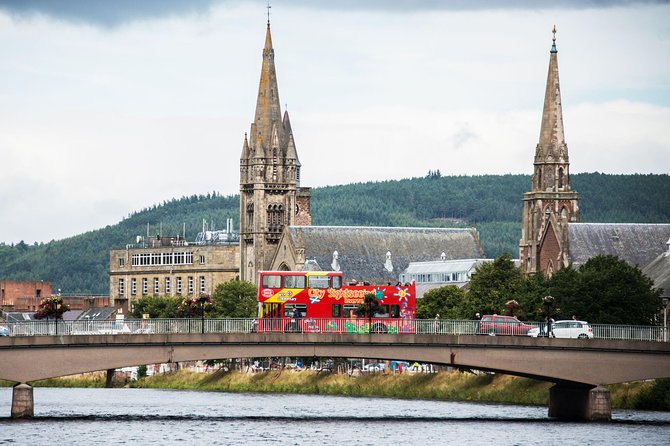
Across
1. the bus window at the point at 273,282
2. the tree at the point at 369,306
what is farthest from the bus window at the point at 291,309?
the tree at the point at 369,306

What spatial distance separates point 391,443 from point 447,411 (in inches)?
1282

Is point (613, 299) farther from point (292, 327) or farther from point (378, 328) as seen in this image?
point (292, 327)

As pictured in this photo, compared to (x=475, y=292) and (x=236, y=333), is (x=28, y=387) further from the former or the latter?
(x=475, y=292)

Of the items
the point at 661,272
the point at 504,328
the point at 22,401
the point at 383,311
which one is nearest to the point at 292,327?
the point at 383,311

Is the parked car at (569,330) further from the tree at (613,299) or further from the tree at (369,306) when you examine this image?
the tree at (613,299)

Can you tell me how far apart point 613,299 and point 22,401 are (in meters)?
57.5

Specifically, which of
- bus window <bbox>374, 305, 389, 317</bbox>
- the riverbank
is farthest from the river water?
bus window <bbox>374, 305, 389, 317</bbox>

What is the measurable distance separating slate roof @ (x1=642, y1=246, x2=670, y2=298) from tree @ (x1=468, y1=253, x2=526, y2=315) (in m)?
12.8

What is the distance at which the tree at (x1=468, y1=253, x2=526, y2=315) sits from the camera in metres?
186

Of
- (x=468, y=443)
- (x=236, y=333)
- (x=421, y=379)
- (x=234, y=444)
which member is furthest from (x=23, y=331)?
(x=421, y=379)

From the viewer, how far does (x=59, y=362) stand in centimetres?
12481

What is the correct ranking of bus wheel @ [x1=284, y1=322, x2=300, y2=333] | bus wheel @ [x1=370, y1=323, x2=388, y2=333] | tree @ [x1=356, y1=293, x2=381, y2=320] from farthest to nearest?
tree @ [x1=356, y1=293, x2=381, y2=320]
bus wheel @ [x1=370, y1=323, x2=388, y2=333]
bus wheel @ [x1=284, y1=322, x2=300, y2=333]

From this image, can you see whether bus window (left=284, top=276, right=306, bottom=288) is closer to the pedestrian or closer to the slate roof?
the pedestrian

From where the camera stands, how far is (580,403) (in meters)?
133
